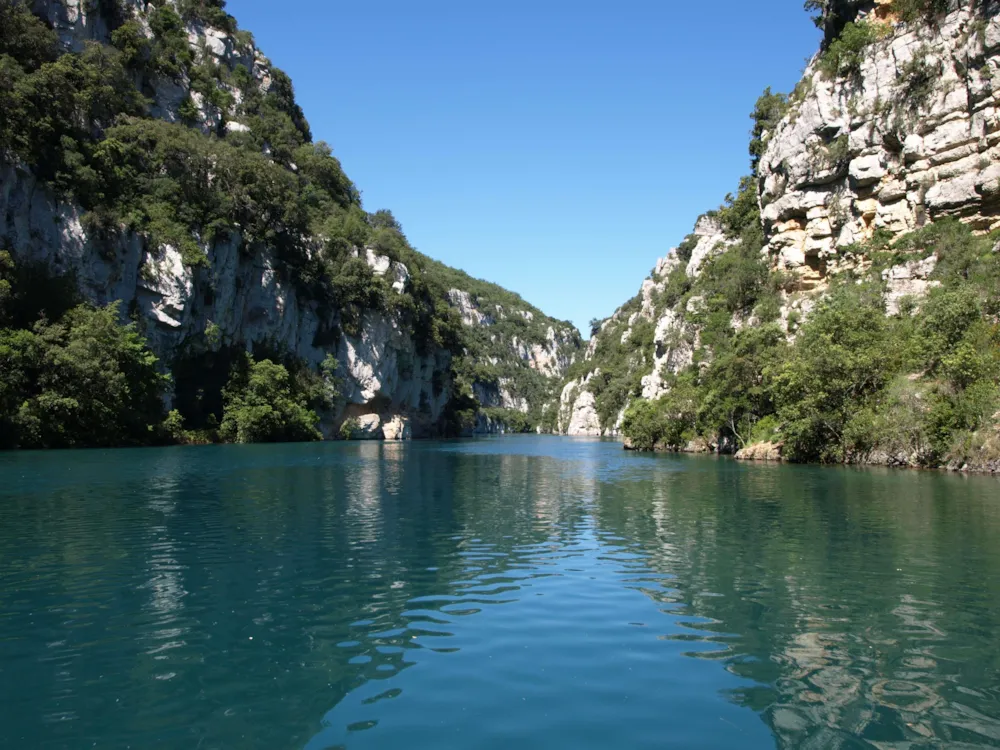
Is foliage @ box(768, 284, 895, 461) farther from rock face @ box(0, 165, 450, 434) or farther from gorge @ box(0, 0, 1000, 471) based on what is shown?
rock face @ box(0, 165, 450, 434)

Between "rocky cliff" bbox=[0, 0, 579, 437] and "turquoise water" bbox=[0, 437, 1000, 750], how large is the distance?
4501 centimetres

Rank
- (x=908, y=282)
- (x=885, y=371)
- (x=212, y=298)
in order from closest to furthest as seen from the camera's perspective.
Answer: (x=885, y=371), (x=908, y=282), (x=212, y=298)

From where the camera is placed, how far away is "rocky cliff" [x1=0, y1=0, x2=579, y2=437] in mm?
59375

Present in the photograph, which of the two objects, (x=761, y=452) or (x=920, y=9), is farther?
(x=920, y=9)

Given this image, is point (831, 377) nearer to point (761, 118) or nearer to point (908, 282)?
point (908, 282)

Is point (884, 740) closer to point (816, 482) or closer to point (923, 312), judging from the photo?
point (816, 482)

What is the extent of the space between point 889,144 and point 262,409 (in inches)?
2278

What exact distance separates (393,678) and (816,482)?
1042 inches

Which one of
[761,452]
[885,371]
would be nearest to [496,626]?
[885,371]

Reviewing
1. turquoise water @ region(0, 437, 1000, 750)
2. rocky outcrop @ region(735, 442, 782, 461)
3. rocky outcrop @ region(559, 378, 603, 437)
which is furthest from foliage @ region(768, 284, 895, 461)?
rocky outcrop @ region(559, 378, 603, 437)

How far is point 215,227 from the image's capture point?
7181cm

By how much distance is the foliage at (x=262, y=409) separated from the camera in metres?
71.0

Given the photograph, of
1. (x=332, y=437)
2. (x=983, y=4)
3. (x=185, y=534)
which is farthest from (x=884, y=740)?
(x=332, y=437)

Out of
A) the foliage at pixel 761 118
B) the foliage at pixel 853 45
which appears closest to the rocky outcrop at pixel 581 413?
the foliage at pixel 761 118
